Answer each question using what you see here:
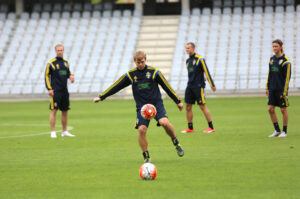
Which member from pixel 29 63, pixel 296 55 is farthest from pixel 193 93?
pixel 29 63

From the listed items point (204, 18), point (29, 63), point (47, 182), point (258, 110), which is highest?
point (204, 18)

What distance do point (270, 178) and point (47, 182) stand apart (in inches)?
116

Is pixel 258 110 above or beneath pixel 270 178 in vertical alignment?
above

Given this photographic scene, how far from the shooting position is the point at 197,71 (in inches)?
584

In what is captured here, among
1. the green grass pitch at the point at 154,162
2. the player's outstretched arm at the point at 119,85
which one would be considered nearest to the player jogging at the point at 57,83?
the green grass pitch at the point at 154,162

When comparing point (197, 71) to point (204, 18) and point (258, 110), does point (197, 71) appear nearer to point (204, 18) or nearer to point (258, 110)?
point (258, 110)

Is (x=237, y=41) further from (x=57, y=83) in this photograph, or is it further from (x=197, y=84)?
(x=57, y=83)

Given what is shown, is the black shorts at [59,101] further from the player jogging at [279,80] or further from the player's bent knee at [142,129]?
the player's bent knee at [142,129]

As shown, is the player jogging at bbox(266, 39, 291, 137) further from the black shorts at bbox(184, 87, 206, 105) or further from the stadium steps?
the stadium steps

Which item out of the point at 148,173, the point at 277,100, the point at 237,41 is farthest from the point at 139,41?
the point at 148,173

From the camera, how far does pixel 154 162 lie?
9703mm

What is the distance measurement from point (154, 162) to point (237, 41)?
28.3 meters

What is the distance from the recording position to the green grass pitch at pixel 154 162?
7223 millimetres

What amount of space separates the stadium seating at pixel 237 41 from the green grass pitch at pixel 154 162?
16.7 metres
